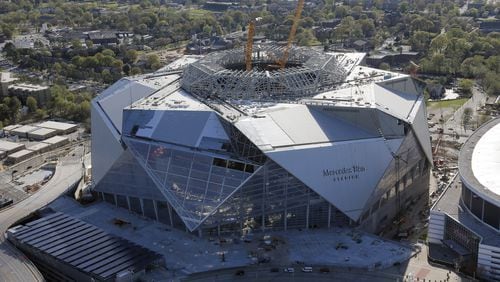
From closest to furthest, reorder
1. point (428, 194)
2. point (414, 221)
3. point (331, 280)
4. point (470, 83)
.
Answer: point (331, 280) < point (414, 221) < point (428, 194) < point (470, 83)

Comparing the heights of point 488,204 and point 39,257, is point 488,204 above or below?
above

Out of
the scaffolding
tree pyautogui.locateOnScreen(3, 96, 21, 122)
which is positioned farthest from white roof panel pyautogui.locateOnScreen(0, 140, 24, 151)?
the scaffolding

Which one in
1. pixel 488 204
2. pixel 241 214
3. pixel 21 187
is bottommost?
pixel 21 187

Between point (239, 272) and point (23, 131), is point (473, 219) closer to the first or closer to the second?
point (239, 272)

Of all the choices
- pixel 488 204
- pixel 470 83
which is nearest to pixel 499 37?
pixel 470 83

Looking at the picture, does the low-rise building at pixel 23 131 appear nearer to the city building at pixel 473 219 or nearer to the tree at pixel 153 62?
the tree at pixel 153 62

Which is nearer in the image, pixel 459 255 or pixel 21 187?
pixel 459 255

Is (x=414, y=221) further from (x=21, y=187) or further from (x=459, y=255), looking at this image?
(x=21, y=187)
